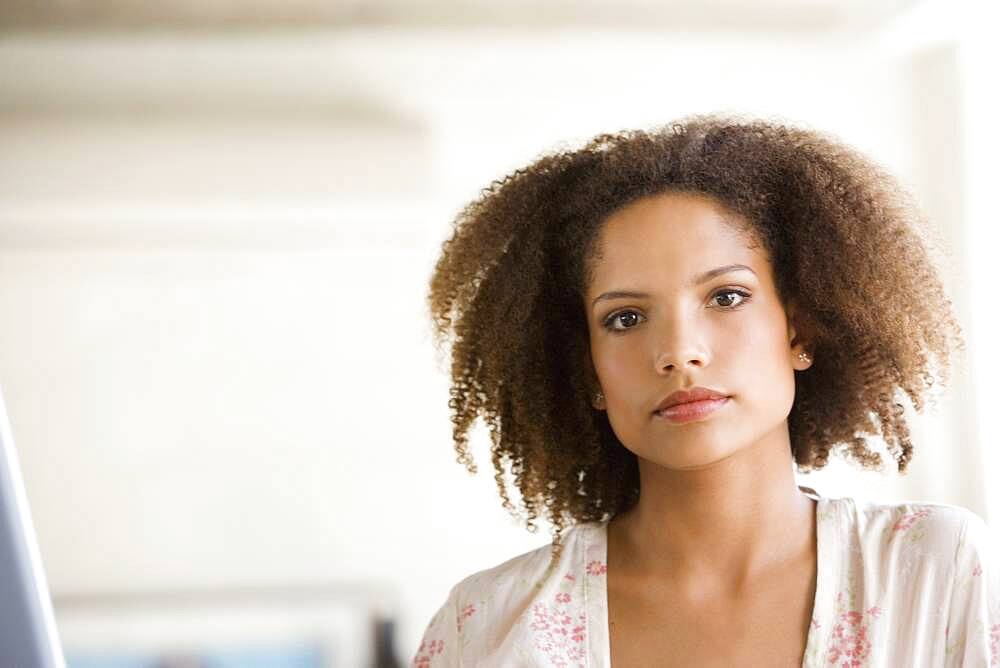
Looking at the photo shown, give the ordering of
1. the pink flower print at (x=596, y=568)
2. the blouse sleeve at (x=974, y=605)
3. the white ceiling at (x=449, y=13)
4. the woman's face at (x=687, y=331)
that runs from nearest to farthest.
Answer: the blouse sleeve at (x=974, y=605), the woman's face at (x=687, y=331), the pink flower print at (x=596, y=568), the white ceiling at (x=449, y=13)

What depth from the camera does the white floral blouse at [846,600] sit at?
1314 millimetres

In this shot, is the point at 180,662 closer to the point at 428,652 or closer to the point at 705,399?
the point at 428,652

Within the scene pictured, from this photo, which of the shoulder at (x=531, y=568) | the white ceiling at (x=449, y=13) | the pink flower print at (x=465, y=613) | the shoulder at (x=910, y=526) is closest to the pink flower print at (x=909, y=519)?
the shoulder at (x=910, y=526)

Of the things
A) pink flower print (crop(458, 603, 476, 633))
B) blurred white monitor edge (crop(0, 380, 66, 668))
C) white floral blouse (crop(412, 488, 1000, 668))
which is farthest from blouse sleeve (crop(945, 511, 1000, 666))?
blurred white monitor edge (crop(0, 380, 66, 668))

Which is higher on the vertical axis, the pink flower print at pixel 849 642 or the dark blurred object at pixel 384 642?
the pink flower print at pixel 849 642

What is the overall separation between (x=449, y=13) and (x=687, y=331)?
2443 mm

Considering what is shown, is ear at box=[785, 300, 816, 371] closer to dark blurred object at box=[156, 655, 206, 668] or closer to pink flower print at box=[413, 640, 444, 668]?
pink flower print at box=[413, 640, 444, 668]

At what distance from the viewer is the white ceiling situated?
3514 mm

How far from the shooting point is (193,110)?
3.67 metres

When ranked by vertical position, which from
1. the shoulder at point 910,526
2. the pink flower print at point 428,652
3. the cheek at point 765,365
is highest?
the cheek at point 765,365

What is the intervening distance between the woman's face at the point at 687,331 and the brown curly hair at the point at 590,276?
0.04 metres

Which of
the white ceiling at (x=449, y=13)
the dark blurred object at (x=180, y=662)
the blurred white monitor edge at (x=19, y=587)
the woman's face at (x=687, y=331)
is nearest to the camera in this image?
the blurred white monitor edge at (x=19, y=587)

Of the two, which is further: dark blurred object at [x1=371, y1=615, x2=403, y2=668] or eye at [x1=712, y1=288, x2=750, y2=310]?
dark blurred object at [x1=371, y1=615, x2=403, y2=668]

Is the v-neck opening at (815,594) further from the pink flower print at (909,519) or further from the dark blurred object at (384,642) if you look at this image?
the dark blurred object at (384,642)
